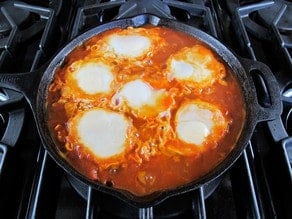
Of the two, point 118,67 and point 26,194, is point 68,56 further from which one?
point 26,194

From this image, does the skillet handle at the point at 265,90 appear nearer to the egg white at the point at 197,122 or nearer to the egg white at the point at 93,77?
the egg white at the point at 197,122

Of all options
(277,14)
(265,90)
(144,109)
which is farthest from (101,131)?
(277,14)

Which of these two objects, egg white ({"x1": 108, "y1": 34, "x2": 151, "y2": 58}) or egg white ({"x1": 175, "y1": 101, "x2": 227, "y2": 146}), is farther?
egg white ({"x1": 108, "y1": 34, "x2": 151, "y2": 58})

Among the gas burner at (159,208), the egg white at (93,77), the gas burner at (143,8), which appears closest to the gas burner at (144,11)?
the gas burner at (143,8)

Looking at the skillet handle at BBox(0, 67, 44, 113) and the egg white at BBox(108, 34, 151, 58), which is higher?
the skillet handle at BBox(0, 67, 44, 113)

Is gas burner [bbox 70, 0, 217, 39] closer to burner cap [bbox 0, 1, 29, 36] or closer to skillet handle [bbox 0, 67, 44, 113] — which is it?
burner cap [bbox 0, 1, 29, 36]

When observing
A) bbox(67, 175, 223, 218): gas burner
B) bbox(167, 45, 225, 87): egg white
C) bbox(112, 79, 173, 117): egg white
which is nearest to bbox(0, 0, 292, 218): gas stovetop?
bbox(67, 175, 223, 218): gas burner

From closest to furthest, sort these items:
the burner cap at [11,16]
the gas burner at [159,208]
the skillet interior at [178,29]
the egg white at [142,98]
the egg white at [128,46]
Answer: the skillet interior at [178,29]
the gas burner at [159,208]
the egg white at [142,98]
the egg white at [128,46]
the burner cap at [11,16]
